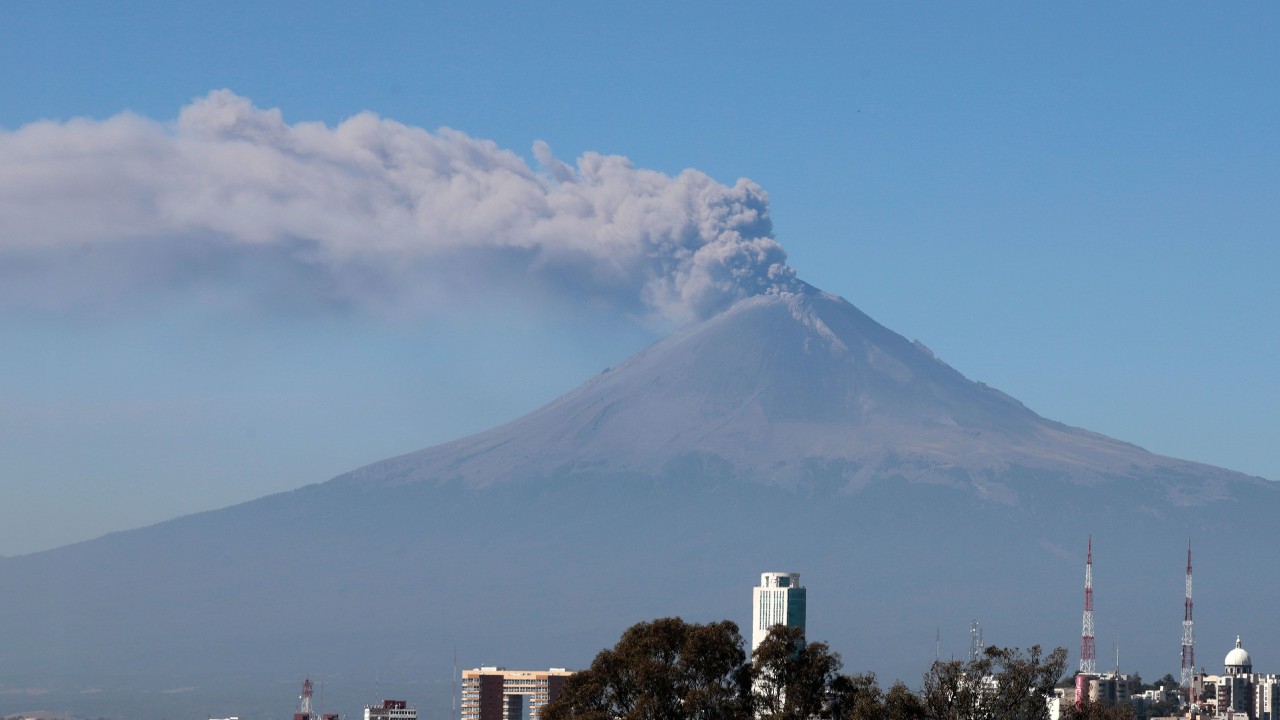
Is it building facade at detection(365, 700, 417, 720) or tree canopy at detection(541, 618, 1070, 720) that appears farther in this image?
building facade at detection(365, 700, 417, 720)

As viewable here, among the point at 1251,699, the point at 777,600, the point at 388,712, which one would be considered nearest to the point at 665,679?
the point at 777,600

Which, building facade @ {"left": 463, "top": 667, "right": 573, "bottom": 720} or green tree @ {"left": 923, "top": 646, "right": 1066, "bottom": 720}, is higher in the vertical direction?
green tree @ {"left": 923, "top": 646, "right": 1066, "bottom": 720}

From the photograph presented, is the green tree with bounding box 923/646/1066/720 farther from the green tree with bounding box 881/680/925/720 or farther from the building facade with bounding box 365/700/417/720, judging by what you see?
the building facade with bounding box 365/700/417/720

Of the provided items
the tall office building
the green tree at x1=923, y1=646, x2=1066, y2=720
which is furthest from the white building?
the green tree at x1=923, y1=646, x2=1066, y2=720

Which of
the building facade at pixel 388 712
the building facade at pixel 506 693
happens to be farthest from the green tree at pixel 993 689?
the building facade at pixel 388 712

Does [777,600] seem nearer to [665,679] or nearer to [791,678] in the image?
[791,678]

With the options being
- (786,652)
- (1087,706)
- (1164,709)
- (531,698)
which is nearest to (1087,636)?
(1164,709)

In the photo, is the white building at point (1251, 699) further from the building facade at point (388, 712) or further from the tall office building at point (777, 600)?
the building facade at point (388, 712)
